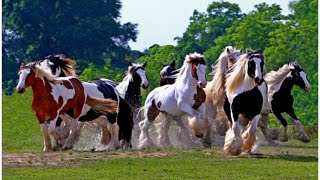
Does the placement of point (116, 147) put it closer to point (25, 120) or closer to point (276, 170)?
point (276, 170)

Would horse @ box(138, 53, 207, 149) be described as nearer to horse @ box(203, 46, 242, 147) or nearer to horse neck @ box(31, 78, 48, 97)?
horse @ box(203, 46, 242, 147)

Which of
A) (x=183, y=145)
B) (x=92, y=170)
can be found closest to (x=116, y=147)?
(x=183, y=145)

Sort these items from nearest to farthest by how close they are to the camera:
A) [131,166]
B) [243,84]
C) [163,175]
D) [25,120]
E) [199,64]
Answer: [163,175], [131,166], [243,84], [199,64], [25,120]

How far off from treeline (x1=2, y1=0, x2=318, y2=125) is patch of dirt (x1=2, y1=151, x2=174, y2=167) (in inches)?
1470

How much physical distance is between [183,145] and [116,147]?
188 centimetres

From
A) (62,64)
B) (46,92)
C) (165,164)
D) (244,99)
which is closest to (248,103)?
(244,99)

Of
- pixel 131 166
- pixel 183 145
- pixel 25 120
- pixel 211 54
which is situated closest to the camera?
pixel 131 166

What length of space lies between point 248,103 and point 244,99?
96 mm

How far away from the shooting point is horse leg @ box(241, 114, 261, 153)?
71.9ft

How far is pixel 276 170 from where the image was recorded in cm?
1948

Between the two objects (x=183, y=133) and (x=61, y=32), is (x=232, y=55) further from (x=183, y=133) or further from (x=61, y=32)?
(x=61, y=32)

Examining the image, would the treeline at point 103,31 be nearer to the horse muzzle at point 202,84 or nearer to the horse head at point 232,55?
the horse head at point 232,55

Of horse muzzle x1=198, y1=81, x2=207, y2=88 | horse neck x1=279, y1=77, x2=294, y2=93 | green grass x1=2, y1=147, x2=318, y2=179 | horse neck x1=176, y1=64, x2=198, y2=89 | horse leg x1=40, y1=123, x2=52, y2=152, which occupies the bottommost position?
green grass x1=2, y1=147, x2=318, y2=179

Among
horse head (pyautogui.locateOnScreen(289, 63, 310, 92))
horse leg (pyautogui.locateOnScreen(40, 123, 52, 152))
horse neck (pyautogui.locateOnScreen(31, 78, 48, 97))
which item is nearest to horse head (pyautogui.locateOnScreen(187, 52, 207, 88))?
horse neck (pyautogui.locateOnScreen(31, 78, 48, 97))
